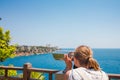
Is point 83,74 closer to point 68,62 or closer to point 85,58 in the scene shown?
point 85,58

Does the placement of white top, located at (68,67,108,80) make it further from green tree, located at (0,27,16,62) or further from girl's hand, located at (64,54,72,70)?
green tree, located at (0,27,16,62)

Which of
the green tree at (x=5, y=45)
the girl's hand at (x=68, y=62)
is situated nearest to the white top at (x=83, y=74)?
the girl's hand at (x=68, y=62)

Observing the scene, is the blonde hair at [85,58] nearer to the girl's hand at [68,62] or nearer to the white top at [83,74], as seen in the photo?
the white top at [83,74]

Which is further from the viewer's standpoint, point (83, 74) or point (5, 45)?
point (5, 45)

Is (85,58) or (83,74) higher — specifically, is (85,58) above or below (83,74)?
above

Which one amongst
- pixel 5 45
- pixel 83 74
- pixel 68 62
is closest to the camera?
pixel 83 74

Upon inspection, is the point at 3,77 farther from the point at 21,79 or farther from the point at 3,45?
the point at 3,45

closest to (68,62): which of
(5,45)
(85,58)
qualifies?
(85,58)

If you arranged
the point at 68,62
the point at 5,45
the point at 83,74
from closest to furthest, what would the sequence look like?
the point at 83,74
the point at 68,62
the point at 5,45

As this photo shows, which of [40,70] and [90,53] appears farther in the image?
[40,70]

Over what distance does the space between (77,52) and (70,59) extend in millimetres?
439

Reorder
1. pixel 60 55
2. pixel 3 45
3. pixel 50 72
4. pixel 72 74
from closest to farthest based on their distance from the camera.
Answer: pixel 72 74, pixel 60 55, pixel 50 72, pixel 3 45

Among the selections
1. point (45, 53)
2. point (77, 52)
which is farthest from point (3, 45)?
point (45, 53)

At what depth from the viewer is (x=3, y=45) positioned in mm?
14562
